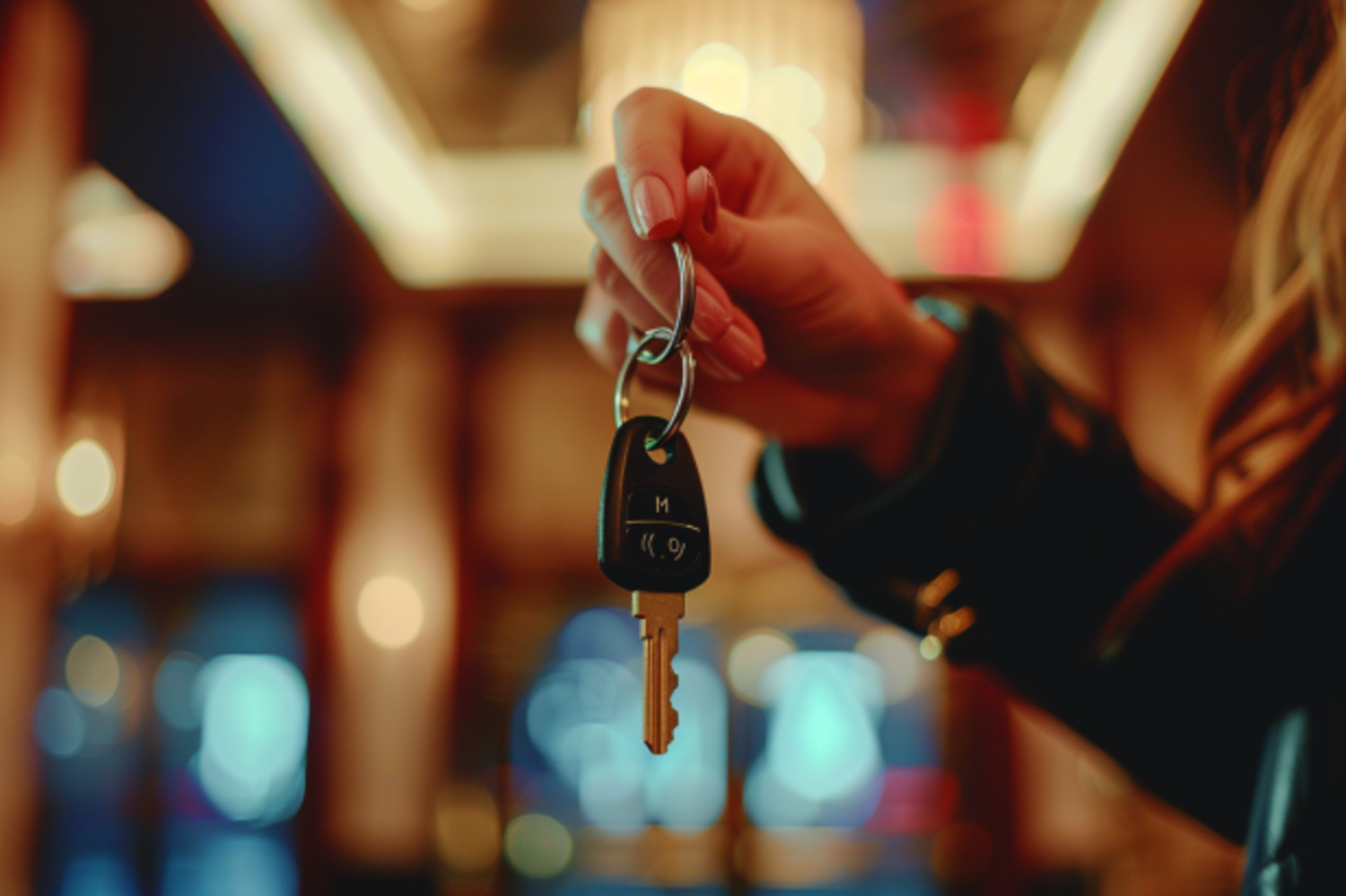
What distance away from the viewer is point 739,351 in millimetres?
537

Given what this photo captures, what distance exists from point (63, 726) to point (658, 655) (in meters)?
5.21

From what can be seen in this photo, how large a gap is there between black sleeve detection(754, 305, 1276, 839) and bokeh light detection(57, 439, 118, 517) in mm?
2723

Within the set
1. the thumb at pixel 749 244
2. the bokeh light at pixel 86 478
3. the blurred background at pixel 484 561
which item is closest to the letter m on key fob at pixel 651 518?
the thumb at pixel 749 244

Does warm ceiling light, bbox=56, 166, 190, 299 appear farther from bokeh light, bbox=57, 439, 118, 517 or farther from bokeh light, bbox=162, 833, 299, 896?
bokeh light, bbox=162, 833, 299, 896

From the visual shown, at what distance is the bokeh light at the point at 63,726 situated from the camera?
4539mm

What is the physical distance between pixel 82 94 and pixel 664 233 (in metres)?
2.81

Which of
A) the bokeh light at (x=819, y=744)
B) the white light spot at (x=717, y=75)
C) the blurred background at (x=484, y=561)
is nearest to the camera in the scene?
the white light spot at (x=717, y=75)

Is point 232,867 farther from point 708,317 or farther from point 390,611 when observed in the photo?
point 708,317

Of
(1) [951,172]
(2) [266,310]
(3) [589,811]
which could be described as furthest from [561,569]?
(1) [951,172]

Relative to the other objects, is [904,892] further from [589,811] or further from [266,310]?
[266,310]

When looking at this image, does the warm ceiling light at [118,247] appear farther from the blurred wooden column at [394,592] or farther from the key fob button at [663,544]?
the key fob button at [663,544]

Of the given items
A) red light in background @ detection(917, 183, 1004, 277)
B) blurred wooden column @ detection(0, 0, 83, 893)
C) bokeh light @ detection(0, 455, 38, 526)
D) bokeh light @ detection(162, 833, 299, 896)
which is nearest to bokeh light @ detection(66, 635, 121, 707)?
bokeh light @ detection(162, 833, 299, 896)

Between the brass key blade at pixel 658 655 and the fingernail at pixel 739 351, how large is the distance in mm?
141

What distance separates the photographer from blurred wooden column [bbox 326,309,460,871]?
442 centimetres
